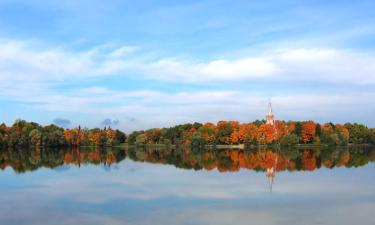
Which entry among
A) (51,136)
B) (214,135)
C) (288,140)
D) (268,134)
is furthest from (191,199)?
(51,136)

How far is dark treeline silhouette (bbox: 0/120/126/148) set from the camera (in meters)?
89.2

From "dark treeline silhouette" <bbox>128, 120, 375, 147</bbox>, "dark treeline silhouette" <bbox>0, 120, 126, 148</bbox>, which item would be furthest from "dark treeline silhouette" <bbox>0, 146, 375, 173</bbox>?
"dark treeline silhouette" <bbox>0, 120, 126, 148</bbox>

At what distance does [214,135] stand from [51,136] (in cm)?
3268

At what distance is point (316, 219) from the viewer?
51.6 feet

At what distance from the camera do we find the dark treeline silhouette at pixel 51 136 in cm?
8925

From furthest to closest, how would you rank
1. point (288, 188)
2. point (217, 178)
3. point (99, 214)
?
1. point (217, 178)
2. point (288, 188)
3. point (99, 214)

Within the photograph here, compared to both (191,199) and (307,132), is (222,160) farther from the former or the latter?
(307,132)

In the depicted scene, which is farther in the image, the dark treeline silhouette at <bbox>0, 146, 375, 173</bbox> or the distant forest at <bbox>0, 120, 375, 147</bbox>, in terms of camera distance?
the distant forest at <bbox>0, 120, 375, 147</bbox>

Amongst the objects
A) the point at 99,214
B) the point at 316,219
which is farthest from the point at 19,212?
the point at 316,219

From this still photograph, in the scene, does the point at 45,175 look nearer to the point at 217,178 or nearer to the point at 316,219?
the point at 217,178

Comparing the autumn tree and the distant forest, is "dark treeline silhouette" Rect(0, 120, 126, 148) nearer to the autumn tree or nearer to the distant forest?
the distant forest

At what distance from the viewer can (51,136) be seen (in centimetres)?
9319

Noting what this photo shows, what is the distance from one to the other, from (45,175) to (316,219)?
22.5 m

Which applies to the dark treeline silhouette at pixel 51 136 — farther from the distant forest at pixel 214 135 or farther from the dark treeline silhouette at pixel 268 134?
the dark treeline silhouette at pixel 268 134
